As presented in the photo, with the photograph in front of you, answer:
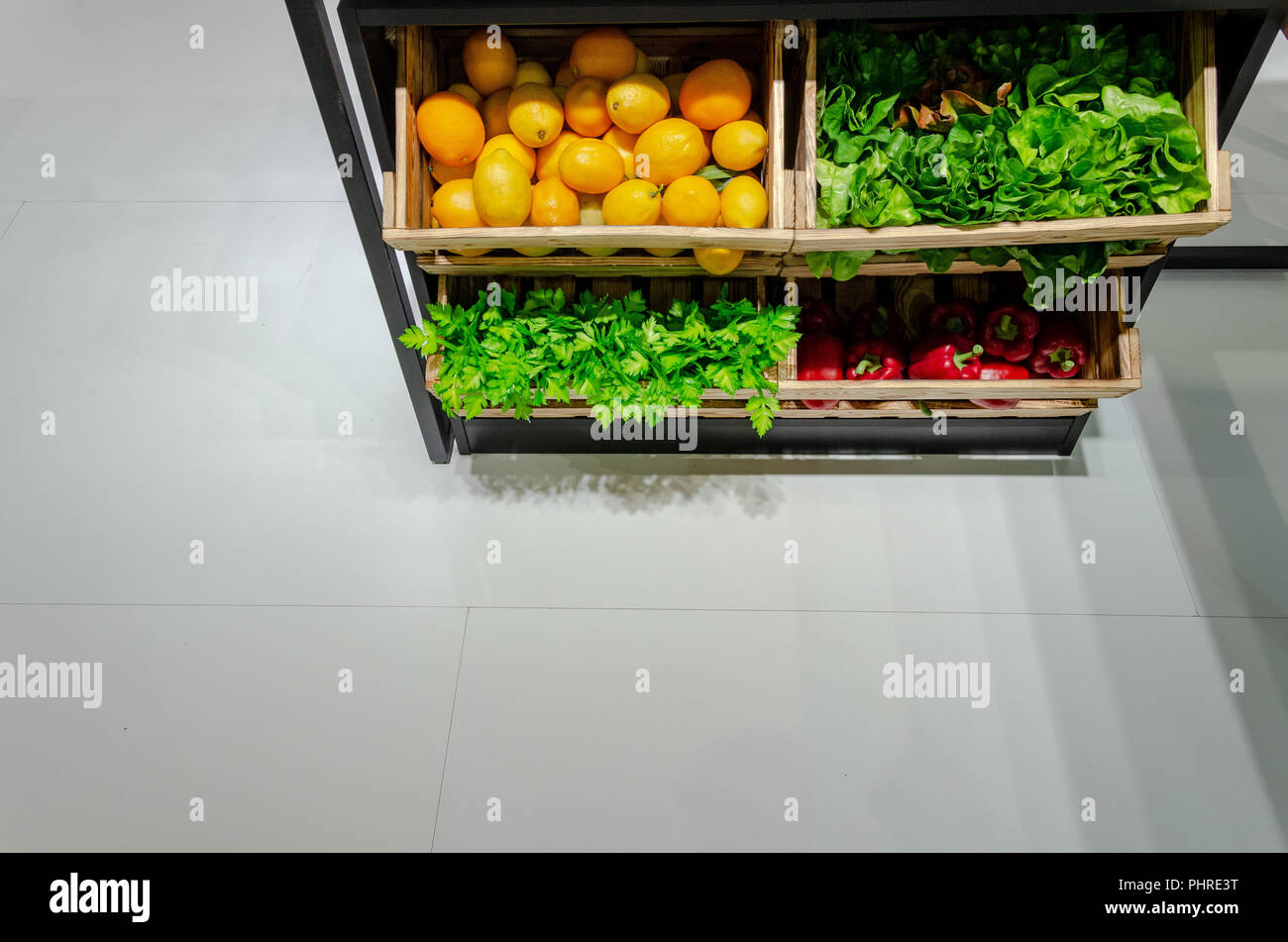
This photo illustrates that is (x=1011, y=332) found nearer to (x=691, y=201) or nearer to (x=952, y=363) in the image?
(x=952, y=363)

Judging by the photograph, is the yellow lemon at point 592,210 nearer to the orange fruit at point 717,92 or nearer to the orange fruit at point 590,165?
the orange fruit at point 590,165

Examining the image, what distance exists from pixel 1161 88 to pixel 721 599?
5.24 ft

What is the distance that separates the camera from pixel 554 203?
6.61 feet

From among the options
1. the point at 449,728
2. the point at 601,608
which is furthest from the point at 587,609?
the point at 449,728

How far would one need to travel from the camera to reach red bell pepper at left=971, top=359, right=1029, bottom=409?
2.43m

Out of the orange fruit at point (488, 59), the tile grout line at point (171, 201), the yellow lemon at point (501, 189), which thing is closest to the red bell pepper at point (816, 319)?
the yellow lemon at point (501, 189)

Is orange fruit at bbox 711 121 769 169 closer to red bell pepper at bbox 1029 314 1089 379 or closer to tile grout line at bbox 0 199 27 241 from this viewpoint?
red bell pepper at bbox 1029 314 1089 379

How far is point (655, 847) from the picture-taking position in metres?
2.13

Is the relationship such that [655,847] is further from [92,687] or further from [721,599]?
[92,687]

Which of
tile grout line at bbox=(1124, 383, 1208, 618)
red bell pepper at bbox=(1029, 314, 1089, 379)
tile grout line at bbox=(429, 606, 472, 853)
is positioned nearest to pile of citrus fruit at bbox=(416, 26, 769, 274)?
red bell pepper at bbox=(1029, 314, 1089, 379)

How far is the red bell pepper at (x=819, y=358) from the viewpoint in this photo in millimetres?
2436

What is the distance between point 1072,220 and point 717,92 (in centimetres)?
81

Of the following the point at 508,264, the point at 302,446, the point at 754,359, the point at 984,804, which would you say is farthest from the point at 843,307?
the point at 302,446

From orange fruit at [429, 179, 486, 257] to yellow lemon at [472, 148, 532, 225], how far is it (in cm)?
6
